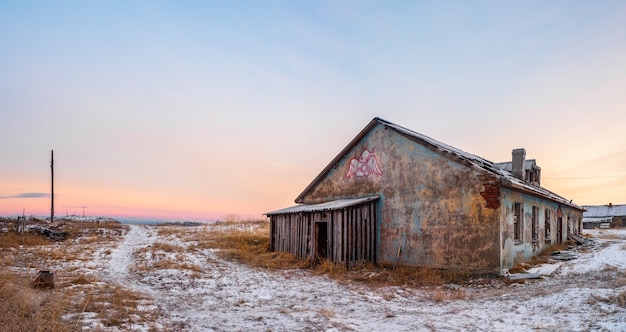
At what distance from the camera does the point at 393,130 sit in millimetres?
15070

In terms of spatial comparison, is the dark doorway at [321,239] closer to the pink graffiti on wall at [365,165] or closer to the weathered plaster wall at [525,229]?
the pink graffiti on wall at [365,165]

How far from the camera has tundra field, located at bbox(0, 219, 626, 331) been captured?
21.9 feet

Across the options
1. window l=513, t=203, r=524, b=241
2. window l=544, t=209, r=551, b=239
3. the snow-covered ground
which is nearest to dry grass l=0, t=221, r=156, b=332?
the snow-covered ground

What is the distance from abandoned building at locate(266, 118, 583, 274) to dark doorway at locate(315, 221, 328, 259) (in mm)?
42

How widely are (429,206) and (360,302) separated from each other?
564 centimetres

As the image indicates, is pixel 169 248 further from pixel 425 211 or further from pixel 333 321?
pixel 333 321

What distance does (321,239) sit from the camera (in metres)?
16.2

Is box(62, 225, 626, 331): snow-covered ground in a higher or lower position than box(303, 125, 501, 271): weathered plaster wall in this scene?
lower

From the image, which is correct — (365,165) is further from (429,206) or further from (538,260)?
(538,260)

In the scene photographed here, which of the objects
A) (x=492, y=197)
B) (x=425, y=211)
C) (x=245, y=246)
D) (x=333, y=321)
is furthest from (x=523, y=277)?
(x=245, y=246)

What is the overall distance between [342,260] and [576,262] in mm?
8859

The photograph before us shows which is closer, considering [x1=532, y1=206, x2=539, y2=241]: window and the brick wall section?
the brick wall section

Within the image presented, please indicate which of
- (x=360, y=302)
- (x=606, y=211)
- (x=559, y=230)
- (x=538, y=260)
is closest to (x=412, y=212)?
(x=360, y=302)

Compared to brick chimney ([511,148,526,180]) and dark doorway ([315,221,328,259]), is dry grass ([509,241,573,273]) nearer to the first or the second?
brick chimney ([511,148,526,180])
